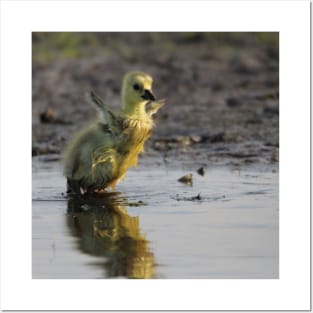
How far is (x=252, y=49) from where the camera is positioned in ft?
53.1

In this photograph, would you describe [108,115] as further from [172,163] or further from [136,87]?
[172,163]

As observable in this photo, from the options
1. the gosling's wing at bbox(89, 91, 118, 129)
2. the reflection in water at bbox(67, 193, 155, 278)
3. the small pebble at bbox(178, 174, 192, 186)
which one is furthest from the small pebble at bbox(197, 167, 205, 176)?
the gosling's wing at bbox(89, 91, 118, 129)

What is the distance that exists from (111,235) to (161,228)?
37cm

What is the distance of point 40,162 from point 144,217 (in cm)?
298

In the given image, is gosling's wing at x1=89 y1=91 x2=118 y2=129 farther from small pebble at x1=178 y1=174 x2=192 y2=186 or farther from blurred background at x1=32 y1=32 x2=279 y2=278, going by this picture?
small pebble at x1=178 y1=174 x2=192 y2=186

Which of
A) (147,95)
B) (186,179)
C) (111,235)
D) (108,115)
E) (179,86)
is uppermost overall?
(179,86)

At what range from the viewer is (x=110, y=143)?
809 cm

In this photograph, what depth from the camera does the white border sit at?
5961mm

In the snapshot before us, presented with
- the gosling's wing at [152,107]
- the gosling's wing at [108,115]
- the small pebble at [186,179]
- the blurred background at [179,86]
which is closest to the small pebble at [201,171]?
the small pebble at [186,179]

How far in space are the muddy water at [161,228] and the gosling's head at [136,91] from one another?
2.54 ft
